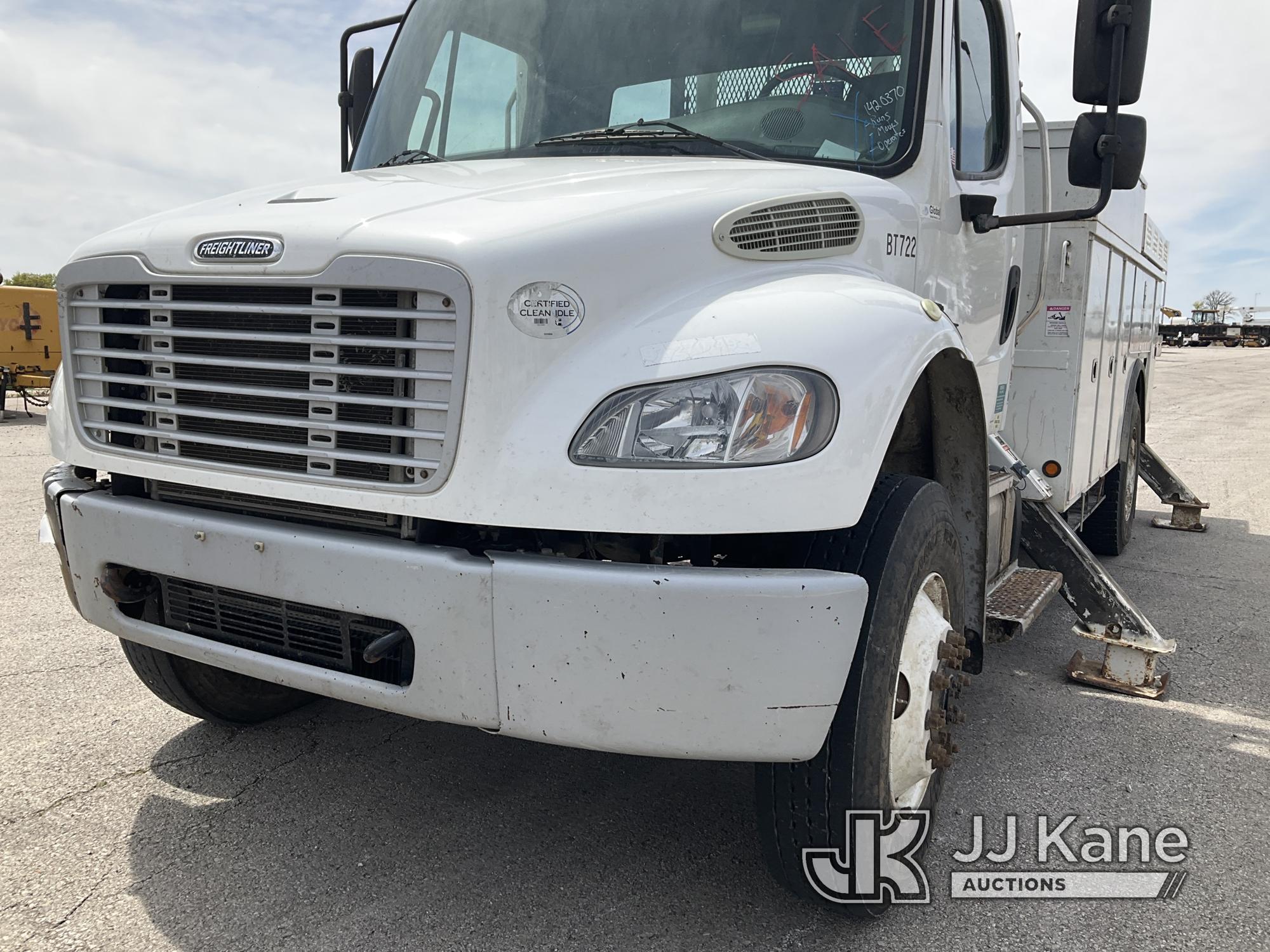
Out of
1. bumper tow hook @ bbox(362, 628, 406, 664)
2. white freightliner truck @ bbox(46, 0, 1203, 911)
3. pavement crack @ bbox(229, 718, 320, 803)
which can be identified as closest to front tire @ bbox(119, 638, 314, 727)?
white freightliner truck @ bbox(46, 0, 1203, 911)

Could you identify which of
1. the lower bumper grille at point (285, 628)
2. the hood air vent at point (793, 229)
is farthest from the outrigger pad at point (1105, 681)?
the lower bumper grille at point (285, 628)

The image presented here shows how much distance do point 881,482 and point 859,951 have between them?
1.12 meters

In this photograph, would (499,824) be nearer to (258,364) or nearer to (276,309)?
Result: (258,364)

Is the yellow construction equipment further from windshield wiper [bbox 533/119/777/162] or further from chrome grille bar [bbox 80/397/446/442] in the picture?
windshield wiper [bbox 533/119/777/162]

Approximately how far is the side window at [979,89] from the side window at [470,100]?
4.87 ft

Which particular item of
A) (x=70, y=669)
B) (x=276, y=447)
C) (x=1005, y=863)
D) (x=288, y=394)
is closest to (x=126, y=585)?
(x=276, y=447)

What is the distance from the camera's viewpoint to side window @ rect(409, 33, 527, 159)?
3.48 metres

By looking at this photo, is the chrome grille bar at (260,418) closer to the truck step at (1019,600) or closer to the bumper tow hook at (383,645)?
the bumper tow hook at (383,645)

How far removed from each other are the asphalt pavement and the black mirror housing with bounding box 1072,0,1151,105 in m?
2.18

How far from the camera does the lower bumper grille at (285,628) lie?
2.33 meters

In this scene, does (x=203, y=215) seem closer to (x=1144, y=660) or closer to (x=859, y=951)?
(x=859, y=951)

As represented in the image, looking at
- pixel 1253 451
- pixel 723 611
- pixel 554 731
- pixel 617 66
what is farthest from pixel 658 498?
pixel 1253 451

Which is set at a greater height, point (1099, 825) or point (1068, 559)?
point (1068, 559)

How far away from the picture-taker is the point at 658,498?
2033mm
